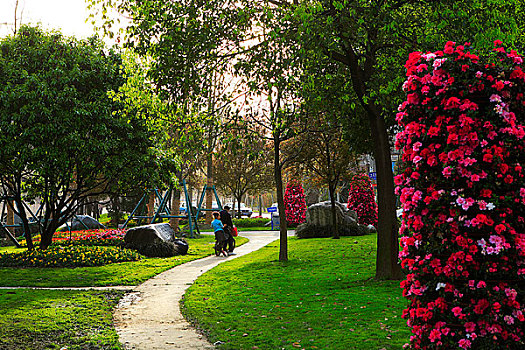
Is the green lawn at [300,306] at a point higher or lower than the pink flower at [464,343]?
lower

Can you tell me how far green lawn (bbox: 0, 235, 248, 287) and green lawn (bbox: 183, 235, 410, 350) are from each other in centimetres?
181

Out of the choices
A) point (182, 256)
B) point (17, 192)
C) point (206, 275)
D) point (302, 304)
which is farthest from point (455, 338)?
point (17, 192)

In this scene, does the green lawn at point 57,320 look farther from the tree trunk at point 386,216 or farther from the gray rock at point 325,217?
the gray rock at point 325,217

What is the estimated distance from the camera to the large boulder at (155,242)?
56.7 ft

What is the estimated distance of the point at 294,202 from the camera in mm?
31875

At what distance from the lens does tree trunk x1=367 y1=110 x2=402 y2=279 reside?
33.4ft

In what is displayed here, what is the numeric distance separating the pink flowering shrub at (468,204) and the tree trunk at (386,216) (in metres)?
5.52

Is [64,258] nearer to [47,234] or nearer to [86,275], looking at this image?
[86,275]

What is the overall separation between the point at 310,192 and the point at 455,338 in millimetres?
38733

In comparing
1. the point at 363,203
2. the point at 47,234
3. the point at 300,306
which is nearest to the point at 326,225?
the point at 363,203

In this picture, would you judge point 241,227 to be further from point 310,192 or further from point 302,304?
point 302,304

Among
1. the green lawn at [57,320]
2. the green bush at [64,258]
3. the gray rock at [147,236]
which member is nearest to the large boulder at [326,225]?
the gray rock at [147,236]

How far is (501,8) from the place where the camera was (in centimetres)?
841

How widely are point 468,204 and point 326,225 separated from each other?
1940cm
